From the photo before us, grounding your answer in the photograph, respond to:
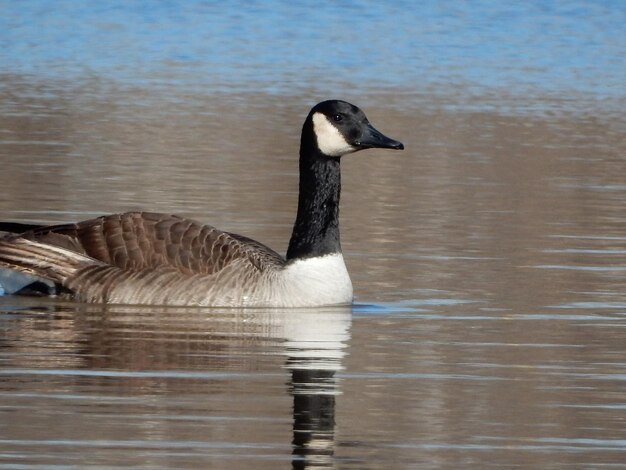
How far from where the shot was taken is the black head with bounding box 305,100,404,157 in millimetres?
12883

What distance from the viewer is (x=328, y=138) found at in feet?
42.7

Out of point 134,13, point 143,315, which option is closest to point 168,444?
point 143,315

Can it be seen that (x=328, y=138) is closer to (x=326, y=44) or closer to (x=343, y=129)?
(x=343, y=129)

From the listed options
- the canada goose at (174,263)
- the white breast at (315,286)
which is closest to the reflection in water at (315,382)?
the white breast at (315,286)

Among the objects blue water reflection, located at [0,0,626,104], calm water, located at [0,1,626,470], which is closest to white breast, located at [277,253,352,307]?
calm water, located at [0,1,626,470]

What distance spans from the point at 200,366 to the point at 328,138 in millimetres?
3441

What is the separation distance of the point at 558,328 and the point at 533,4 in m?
41.2

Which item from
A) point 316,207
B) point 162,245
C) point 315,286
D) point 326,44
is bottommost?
point 315,286

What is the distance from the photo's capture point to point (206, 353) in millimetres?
10453

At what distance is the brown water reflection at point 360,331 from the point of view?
27.0 feet

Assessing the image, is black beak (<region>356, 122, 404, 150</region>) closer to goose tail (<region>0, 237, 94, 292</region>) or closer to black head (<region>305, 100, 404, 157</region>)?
black head (<region>305, 100, 404, 157</region>)

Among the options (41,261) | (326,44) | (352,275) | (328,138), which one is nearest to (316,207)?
(328,138)

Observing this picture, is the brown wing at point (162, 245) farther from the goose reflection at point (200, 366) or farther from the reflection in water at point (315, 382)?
the reflection in water at point (315, 382)

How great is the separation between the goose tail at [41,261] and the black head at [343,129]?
197 centimetres
